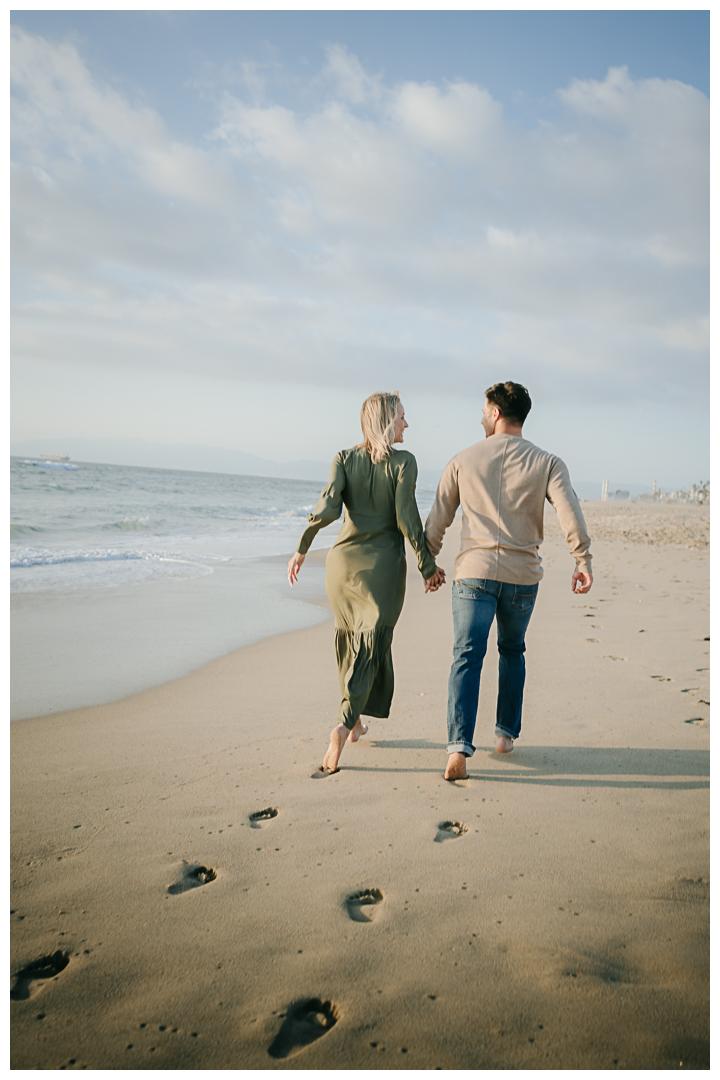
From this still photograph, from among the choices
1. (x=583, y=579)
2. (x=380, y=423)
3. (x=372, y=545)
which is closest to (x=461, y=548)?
(x=372, y=545)

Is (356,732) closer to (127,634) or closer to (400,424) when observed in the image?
(400,424)

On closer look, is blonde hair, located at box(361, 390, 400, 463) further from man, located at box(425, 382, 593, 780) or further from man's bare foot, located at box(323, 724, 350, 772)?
man's bare foot, located at box(323, 724, 350, 772)

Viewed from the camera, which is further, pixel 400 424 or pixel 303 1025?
pixel 400 424

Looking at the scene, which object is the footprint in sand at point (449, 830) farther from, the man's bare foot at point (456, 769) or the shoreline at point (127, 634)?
the shoreline at point (127, 634)

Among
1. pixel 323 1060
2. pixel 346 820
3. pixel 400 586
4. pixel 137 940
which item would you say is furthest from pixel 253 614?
pixel 323 1060

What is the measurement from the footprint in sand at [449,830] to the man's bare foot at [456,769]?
40 cm

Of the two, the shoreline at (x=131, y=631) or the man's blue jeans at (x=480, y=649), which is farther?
the shoreline at (x=131, y=631)

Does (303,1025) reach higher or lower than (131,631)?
lower

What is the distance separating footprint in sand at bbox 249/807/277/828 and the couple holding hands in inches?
17.2

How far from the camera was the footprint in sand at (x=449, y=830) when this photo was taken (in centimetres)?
247

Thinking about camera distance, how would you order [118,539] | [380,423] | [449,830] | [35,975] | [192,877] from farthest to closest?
[118,539], [380,423], [449,830], [192,877], [35,975]

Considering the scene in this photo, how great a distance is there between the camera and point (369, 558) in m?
3.39

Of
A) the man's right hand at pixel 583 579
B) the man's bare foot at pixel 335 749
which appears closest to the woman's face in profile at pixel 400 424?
the man's right hand at pixel 583 579

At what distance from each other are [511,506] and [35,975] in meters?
2.64
